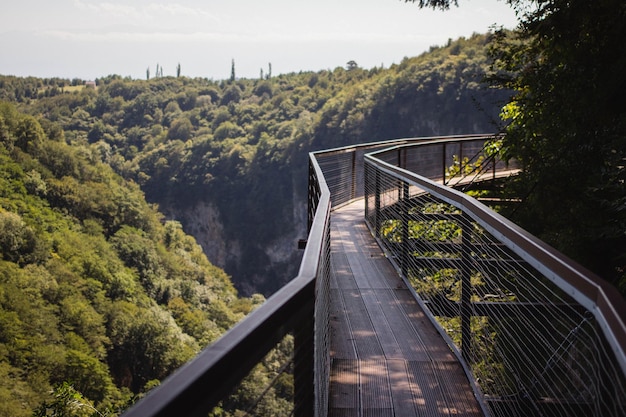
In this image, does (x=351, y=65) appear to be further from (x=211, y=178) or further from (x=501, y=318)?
(x=501, y=318)

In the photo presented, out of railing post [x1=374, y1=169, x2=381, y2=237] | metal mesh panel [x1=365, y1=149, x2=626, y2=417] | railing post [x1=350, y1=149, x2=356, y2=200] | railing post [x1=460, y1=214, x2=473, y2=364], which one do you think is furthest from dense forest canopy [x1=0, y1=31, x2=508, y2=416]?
railing post [x1=350, y1=149, x2=356, y2=200]

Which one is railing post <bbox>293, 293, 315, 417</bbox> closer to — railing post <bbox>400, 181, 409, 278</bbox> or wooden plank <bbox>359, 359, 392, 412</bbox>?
wooden plank <bbox>359, 359, 392, 412</bbox>

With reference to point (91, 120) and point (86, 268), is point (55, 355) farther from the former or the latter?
point (91, 120)

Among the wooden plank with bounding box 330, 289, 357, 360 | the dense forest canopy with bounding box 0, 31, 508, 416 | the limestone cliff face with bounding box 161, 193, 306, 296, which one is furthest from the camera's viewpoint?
the limestone cliff face with bounding box 161, 193, 306, 296

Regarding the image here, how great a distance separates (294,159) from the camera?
435 feet

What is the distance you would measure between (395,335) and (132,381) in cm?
6481

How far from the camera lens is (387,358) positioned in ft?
14.5

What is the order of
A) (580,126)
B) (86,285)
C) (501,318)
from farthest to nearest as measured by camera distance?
(86,285)
(501,318)
(580,126)

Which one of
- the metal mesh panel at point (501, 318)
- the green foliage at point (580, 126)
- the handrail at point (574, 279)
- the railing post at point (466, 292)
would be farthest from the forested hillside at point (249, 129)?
the handrail at point (574, 279)

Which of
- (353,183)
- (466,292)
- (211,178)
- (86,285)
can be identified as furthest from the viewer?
(211,178)

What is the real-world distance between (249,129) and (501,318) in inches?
6083

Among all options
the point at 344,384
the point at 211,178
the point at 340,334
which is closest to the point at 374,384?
the point at 344,384

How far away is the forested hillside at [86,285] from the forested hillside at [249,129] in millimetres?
12429

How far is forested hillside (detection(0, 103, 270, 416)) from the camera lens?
54.8 meters
